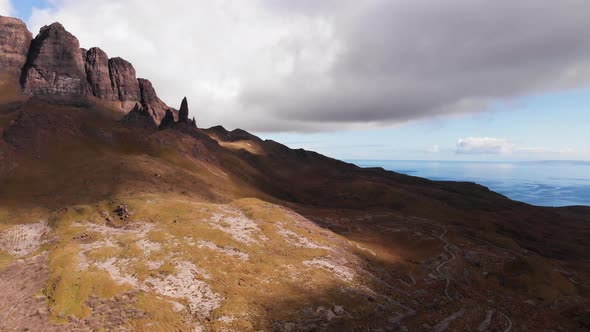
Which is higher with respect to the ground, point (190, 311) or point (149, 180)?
point (149, 180)

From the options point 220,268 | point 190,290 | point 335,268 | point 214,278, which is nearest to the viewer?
point 190,290

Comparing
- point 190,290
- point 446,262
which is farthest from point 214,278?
point 446,262

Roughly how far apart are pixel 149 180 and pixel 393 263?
10529 centimetres

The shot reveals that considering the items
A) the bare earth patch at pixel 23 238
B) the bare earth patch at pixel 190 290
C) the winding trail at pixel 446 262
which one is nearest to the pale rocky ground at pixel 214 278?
the bare earth patch at pixel 190 290

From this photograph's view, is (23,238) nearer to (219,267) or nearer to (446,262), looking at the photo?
(219,267)

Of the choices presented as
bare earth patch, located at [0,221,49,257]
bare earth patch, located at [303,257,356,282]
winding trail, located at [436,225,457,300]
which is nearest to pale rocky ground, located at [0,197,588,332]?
bare earth patch, located at [303,257,356,282]

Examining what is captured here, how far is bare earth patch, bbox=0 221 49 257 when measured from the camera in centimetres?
8131

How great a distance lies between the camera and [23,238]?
88000 millimetres

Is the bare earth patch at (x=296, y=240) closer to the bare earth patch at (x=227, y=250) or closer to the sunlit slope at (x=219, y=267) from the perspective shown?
the sunlit slope at (x=219, y=267)

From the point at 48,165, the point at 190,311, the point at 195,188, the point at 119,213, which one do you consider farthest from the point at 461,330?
the point at 48,165

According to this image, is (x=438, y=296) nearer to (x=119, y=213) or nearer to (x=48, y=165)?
(x=119, y=213)

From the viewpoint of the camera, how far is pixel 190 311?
5656 cm

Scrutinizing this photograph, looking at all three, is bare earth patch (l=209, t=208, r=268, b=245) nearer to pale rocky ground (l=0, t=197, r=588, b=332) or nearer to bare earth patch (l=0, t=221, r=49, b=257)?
pale rocky ground (l=0, t=197, r=588, b=332)

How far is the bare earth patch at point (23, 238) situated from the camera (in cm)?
8131
